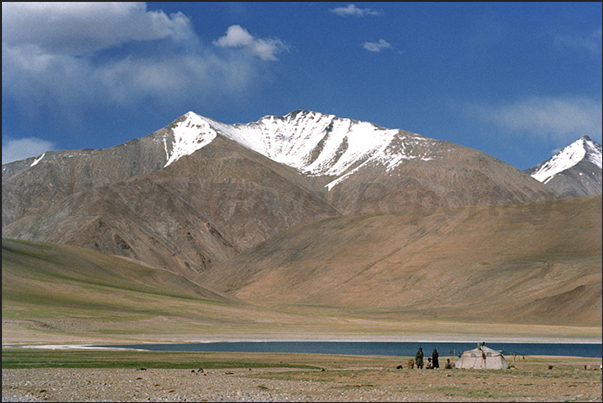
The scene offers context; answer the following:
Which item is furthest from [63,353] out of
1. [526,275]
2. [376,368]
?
[526,275]

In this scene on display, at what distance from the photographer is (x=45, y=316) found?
3632 inches

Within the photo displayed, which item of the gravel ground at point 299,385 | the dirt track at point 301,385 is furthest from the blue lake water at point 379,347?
the gravel ground at point 299,385

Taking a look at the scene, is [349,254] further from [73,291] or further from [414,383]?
[414,383]

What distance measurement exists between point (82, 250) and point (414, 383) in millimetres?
133852

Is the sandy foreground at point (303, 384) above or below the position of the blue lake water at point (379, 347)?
below

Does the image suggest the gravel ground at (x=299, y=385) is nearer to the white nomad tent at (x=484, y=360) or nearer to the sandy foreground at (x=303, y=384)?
the sandy foreground at (x=303, y=384)

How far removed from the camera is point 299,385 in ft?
110

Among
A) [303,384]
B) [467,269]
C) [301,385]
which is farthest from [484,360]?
[467,269]

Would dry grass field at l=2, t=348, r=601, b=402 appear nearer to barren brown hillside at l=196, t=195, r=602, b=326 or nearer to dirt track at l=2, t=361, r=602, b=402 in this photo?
dirt track at l=2, t=361, r=602, b=402

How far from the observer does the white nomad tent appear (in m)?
44.7

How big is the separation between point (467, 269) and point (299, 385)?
129422 millimetres

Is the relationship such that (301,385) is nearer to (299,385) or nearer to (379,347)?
(299,385)

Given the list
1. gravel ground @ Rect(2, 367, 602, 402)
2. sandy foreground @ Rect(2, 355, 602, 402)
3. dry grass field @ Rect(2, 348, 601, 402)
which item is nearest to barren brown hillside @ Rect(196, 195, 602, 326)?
dry grass field @ Rect(2, 348, 601, 402)

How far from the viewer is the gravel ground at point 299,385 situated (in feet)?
91.5
